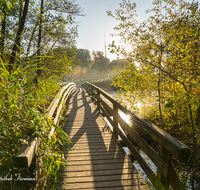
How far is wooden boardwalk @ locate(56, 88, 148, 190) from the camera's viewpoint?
2.54 meters

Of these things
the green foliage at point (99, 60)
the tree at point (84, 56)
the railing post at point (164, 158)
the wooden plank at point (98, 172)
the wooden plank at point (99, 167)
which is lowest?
the wooden plank at point (98, 172)

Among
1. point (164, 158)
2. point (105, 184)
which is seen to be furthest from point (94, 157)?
point (164, 158)

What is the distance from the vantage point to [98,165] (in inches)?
121

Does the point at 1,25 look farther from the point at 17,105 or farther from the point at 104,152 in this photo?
the point at 104,152

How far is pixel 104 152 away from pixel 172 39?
13.2 ft

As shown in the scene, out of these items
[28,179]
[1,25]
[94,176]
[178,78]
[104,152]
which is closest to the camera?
[28,179]

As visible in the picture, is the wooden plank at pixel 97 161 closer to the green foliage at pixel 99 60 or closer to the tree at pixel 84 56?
the green foliage at pixel 99 60

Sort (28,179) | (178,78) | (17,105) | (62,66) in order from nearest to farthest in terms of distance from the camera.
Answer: (28,179) → (17,105) → (178,78) → (62,66)

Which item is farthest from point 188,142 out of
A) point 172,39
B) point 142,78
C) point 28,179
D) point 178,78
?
point 28,179

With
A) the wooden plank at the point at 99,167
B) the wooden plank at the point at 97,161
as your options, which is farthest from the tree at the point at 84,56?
the wooden plank at the point at 99,167

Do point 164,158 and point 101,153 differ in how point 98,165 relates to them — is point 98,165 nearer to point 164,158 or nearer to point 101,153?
point 101,153

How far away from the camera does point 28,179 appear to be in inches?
66.6

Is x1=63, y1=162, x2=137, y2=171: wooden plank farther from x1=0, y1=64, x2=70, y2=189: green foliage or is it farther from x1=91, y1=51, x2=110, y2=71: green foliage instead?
x1=91, y1=51, x2=110, y2=71: green foliage

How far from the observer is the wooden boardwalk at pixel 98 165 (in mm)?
2539
